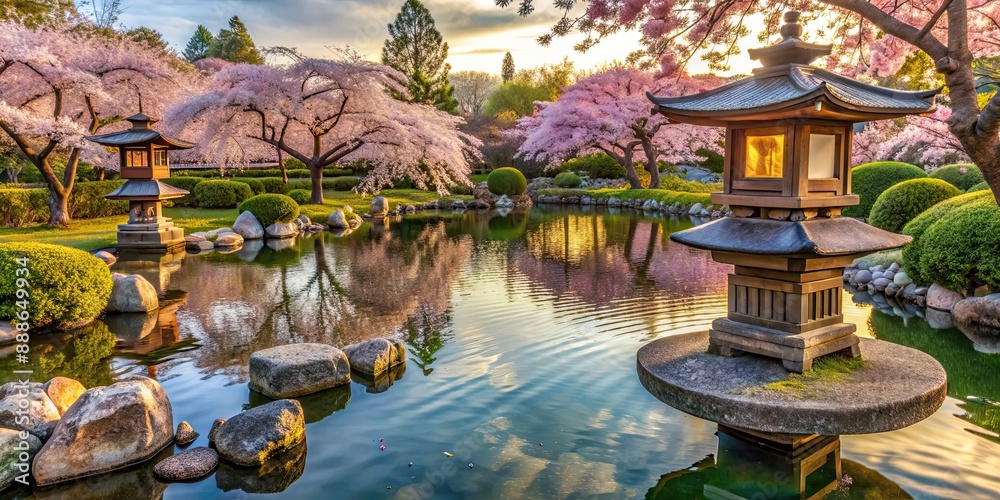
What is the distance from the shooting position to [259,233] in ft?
58.6

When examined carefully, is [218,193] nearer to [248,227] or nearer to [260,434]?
[248,227]

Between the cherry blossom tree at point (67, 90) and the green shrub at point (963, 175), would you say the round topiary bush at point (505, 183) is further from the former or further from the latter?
the green shrub at point (963, 175)

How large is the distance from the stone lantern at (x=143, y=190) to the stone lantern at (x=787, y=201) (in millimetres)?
13217

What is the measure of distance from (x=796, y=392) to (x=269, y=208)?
53.1 feet

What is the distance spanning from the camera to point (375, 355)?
6.72 m

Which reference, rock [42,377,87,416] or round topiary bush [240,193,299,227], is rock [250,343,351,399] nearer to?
rock [42,377,87,416]

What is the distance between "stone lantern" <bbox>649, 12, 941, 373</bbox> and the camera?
527 cm

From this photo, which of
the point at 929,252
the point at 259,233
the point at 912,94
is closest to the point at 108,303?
the point at 259,233

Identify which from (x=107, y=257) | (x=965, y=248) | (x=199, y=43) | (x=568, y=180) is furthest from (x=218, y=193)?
(x=199, y=43)

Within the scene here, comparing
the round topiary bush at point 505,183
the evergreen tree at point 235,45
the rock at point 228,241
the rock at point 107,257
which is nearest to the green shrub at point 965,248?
the rock at point 107,257

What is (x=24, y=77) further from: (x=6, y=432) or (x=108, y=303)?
(x=6, y=432)

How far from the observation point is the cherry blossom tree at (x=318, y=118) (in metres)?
20.2

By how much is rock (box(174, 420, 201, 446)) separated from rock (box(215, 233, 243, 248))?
11754mm

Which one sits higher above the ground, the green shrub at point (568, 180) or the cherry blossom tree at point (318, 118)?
the cherry blossom tree at point (318, 118)
